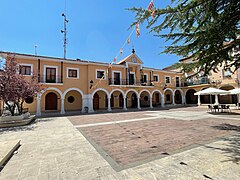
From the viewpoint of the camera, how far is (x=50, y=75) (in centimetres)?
1647

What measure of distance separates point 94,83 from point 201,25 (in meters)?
15.3

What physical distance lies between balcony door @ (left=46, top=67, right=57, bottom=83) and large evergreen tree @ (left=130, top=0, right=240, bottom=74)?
14521 millimetres

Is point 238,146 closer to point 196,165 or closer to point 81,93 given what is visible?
point 196,165

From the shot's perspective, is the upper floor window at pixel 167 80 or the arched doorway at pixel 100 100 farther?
the upper floor window at pixel 167 80

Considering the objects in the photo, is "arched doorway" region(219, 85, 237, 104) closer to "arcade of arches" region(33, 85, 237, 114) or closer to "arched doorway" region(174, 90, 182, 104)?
"arcade of arches" region(33, 85, 237, 114)

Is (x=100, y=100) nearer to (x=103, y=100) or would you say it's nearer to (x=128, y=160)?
(x=103, y=100)

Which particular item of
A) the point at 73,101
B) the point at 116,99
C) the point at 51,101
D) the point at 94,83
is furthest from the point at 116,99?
the point at 51,101

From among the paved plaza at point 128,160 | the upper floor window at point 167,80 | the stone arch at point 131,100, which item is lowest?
the paved plaza at point 128,160

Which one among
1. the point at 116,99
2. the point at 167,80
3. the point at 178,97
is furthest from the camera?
the point at 178,97

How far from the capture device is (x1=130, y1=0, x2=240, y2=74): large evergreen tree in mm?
3990

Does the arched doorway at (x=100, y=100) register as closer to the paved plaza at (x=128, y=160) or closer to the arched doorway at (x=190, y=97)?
the paved plaza at (x=128, y=160)

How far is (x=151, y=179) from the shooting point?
105 inches

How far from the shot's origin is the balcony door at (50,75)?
16.3 meters

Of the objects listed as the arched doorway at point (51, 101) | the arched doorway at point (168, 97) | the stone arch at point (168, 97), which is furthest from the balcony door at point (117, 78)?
the arched doorway at point (168, 97)
